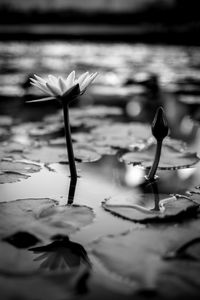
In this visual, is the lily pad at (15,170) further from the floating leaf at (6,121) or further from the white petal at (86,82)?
the floating leaf at (6,121)

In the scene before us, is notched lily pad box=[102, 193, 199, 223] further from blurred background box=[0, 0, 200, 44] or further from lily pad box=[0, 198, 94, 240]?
blurred background box=[0, 0, 200, 44]

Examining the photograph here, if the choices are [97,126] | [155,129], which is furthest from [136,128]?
[155,129]

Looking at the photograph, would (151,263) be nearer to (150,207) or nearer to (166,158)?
(150,207)

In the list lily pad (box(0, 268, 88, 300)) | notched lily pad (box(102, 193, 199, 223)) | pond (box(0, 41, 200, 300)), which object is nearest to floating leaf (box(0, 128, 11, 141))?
pond (box(0, 41, 200, 300))

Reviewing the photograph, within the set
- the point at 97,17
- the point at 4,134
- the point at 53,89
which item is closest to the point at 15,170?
the point at 53,89

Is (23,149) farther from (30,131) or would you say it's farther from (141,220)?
(141,220)

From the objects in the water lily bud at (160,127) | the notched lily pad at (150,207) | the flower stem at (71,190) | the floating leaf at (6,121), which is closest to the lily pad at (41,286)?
the notched lily pad at (150,207)
